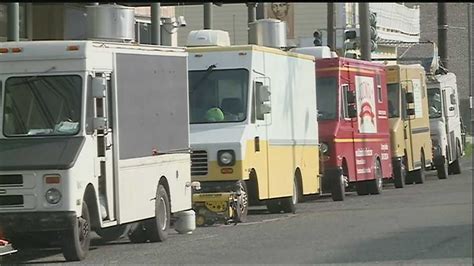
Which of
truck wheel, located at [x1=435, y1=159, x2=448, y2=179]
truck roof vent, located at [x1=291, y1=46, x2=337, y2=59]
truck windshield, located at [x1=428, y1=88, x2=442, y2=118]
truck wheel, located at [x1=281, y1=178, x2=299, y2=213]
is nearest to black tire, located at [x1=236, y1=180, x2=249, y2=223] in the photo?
truck wheel, located at [x1=281, y1=178, x2=299, y2=213]

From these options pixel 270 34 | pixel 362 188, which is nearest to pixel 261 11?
pixel 362 188

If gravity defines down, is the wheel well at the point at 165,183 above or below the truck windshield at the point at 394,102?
below

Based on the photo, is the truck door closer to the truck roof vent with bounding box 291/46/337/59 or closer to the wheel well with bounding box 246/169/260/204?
the wheel well with bounding box 246/169/260/204

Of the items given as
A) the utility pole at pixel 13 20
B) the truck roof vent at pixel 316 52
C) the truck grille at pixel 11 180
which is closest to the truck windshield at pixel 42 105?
the truck grille at pixel 11 180

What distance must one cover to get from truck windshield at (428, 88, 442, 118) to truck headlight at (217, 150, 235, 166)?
49.5 feet

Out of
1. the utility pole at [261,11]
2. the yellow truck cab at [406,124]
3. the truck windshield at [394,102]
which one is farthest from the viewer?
the utility pole at [261,11]

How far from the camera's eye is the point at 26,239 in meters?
14.5

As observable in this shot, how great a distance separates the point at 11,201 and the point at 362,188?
43.8 ft

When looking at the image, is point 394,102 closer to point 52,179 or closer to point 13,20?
point 13,20

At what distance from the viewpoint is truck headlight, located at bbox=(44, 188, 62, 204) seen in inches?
519

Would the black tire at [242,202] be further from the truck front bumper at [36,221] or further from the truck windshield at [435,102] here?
the truck windshield at [435,102]

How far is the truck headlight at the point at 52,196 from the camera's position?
13.2 metres

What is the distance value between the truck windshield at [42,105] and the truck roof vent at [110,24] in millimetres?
1525

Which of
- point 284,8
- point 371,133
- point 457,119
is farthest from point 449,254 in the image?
point 284,8
